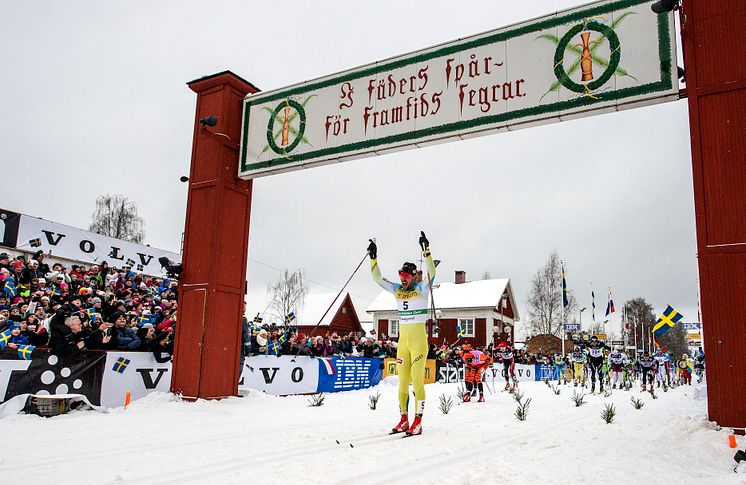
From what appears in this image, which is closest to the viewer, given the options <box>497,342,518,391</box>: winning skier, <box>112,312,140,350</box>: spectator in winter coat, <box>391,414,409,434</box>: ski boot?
<box>391,414,409,434</box>: ski boot

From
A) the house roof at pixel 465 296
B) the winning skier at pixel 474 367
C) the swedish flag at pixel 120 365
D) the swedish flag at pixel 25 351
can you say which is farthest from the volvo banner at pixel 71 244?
the house roof at pixel 465 296

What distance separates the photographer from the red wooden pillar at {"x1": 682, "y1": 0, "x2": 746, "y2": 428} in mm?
6414

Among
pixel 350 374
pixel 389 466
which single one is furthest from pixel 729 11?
pixel 350 374

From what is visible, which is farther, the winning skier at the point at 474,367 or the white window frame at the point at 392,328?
the white window frame at the point at 392,328

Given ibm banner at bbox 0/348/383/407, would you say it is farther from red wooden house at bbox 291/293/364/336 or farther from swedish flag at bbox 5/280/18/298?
red wooden house at bbox 291/293/364/336

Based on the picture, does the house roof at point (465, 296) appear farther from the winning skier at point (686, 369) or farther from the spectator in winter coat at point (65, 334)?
the spectator in winter coat at point (65, 334)

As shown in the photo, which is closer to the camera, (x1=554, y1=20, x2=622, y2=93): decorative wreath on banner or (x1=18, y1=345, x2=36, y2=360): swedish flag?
(x1=554, y1=20, x2=622, y2=93): decorative wreath on banner

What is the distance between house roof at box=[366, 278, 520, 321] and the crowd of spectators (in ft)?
102

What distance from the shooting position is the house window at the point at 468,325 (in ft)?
153

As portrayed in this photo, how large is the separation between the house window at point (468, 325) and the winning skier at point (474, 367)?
32381 millimetres

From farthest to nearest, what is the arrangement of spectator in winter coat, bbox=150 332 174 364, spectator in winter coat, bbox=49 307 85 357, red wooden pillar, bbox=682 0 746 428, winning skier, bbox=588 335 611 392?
winning skier, bbox=588 335 611 392 → spectator in winter coat, bbox=150 332 174 364 → spectator in winter coat, bbox=49 307 85 357 → red wooden pillar, bbox=682 0 746 428

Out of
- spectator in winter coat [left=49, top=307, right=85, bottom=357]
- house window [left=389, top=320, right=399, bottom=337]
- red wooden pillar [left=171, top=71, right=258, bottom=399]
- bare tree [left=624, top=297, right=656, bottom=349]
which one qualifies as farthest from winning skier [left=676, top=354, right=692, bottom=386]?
bare tree [left=624, top=297, right=656, bottom=349]

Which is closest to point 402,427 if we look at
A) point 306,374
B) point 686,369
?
point 306,374

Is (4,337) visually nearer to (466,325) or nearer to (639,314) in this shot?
(466,325)
